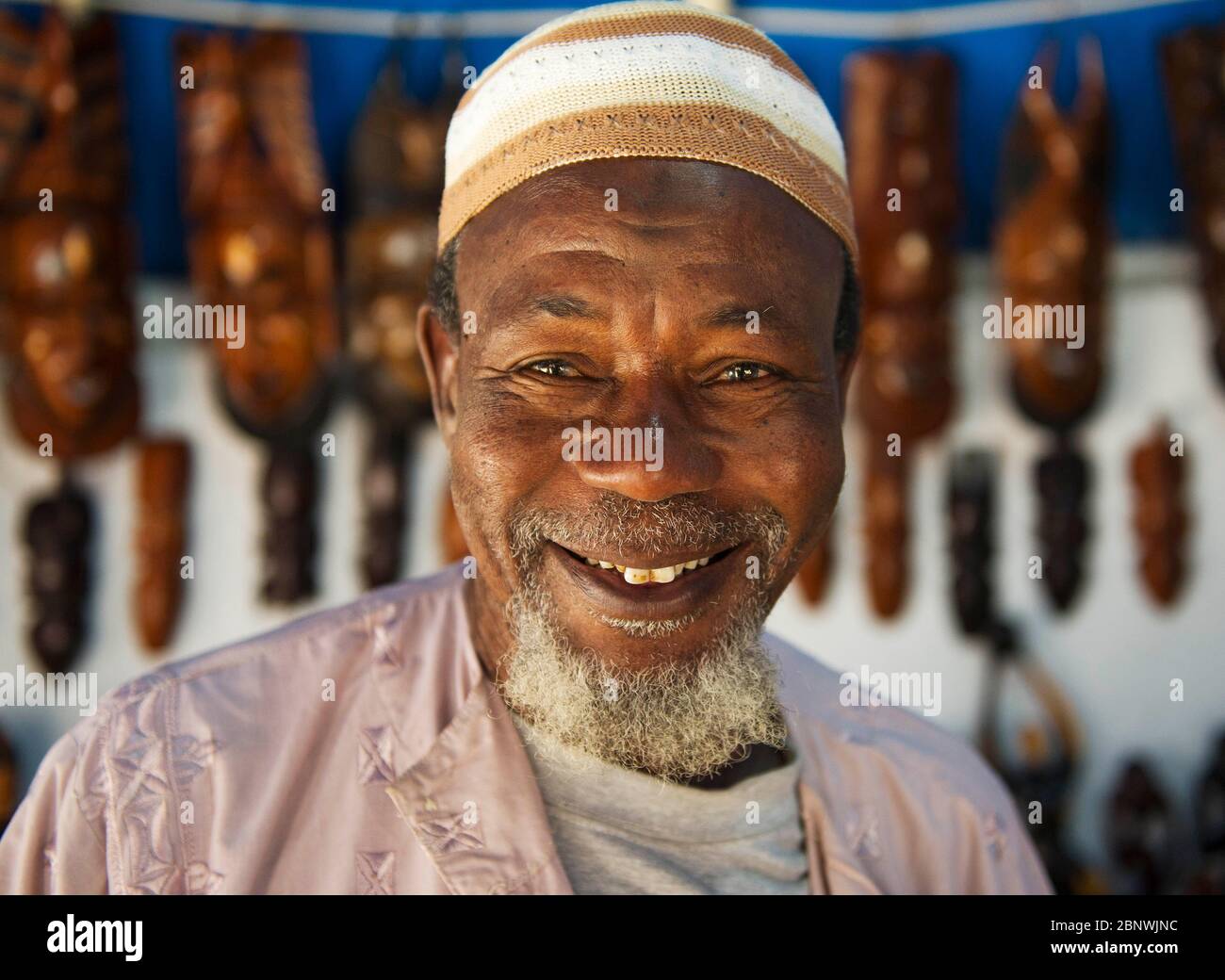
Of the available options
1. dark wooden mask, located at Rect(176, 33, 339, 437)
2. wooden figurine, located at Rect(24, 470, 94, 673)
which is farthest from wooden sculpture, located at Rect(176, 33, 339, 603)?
wooden figurine, located at Rect(24, 470, 94, 673)

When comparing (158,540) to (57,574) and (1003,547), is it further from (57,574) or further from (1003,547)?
(1003,547)

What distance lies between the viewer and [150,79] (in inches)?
113

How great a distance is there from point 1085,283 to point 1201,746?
1229mm

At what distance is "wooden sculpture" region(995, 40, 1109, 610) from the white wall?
0.08 m

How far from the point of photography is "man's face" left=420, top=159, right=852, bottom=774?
1168 millimetres

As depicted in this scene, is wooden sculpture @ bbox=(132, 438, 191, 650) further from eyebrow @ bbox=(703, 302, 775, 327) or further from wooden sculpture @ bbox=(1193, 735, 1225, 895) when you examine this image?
wooden sculpture @ bbox=(1193, 735, 1225, 895)

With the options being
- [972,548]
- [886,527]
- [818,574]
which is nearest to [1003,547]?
[972,548]

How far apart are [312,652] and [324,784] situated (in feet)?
0.51

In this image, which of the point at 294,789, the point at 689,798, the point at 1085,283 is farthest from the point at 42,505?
the point at 1085,283

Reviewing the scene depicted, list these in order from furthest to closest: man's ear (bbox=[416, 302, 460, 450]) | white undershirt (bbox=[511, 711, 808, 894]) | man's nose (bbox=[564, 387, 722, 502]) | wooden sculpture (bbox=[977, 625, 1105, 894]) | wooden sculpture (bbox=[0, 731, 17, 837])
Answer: wooden sculpture (bbox=[977, 625, 1105, 894]) < wooden sculpture (bbox=[0, 731, 17, 837]) < man's ear (bbox=[416, 302, 460, 450]) < white undershirt (bbox=[511, 711, 808, 894]) < man's nose (bbox=[564, 387, 722, 502])

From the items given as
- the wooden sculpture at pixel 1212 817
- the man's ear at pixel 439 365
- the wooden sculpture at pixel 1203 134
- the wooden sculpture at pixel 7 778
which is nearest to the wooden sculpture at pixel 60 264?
the wooden sculpture at pixel 7 778

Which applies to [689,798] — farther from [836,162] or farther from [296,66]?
[296,66]

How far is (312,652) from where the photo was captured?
1.30 metres

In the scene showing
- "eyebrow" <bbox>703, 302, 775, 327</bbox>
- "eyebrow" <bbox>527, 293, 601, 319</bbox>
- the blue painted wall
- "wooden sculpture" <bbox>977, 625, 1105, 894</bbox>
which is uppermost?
the blue painted wall
